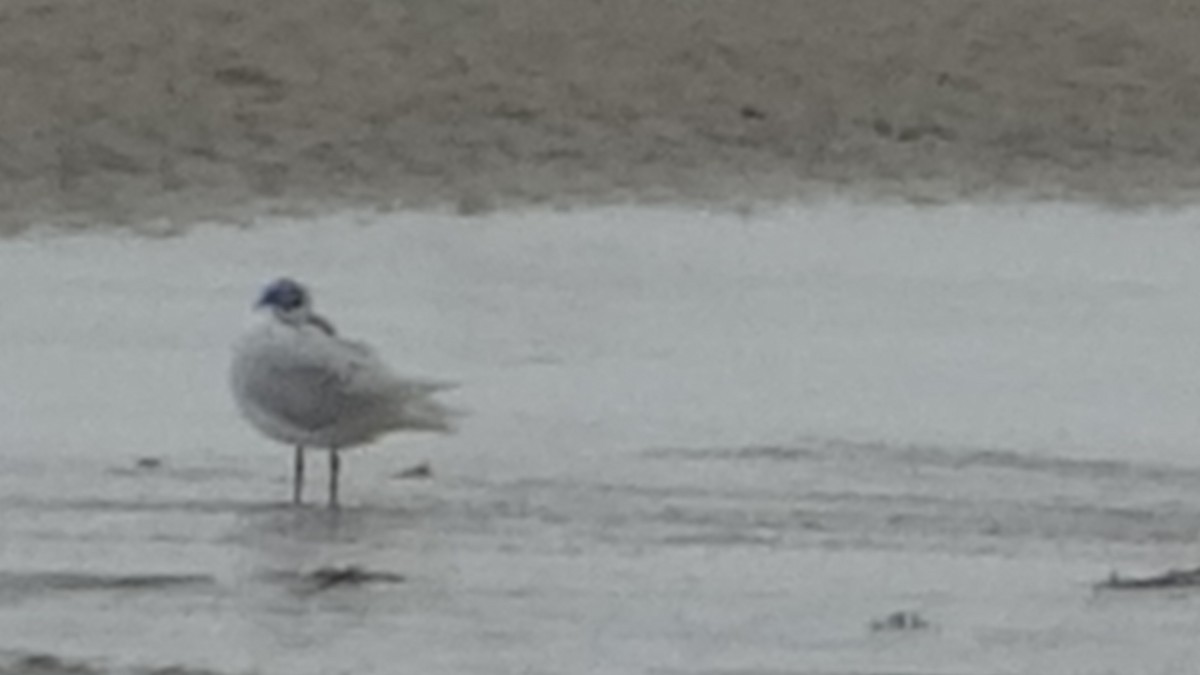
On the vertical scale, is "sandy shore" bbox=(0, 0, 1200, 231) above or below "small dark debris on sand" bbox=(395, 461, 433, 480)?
above

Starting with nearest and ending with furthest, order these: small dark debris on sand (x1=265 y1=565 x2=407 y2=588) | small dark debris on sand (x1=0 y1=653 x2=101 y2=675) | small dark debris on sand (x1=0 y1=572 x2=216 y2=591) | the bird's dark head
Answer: small dark debris on sand (x1=0 y1=653 x2=101 y2=675) < small dark debris on sand (x1=0 y1=572 x2=216 y2=591) < small dark debris on sand (x1=265 y1=565 x2=407 y2=588) < the bird's dark head

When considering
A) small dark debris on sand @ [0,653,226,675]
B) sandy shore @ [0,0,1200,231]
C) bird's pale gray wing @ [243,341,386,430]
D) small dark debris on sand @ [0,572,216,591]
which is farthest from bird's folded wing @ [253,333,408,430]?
sandy shore @ [0,0,1200,231]

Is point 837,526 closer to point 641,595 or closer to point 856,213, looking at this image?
point 641,595

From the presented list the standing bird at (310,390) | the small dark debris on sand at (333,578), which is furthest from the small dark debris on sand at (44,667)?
the standing bird at (310,390)

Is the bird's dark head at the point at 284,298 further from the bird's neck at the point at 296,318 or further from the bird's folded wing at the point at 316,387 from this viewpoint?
the bird's folded wing at the point at 316,387

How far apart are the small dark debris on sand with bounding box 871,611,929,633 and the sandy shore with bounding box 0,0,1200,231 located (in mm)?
7413

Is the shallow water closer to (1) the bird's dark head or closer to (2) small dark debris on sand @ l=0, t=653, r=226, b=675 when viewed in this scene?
(2) small dark debris on sand @ l=0, t=653, r=226, b=675

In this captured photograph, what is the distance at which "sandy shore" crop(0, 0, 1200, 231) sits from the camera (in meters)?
19.8

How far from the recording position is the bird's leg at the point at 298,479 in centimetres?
1308

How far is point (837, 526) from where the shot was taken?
12602 millimetres

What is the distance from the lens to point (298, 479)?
13.2 m

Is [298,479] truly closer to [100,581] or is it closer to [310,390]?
[310,390]

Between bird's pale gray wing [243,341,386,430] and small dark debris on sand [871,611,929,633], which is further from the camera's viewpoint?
bird's pale gray wing [243,341,386,430]

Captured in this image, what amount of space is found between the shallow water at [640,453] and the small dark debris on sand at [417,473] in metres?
0.03
